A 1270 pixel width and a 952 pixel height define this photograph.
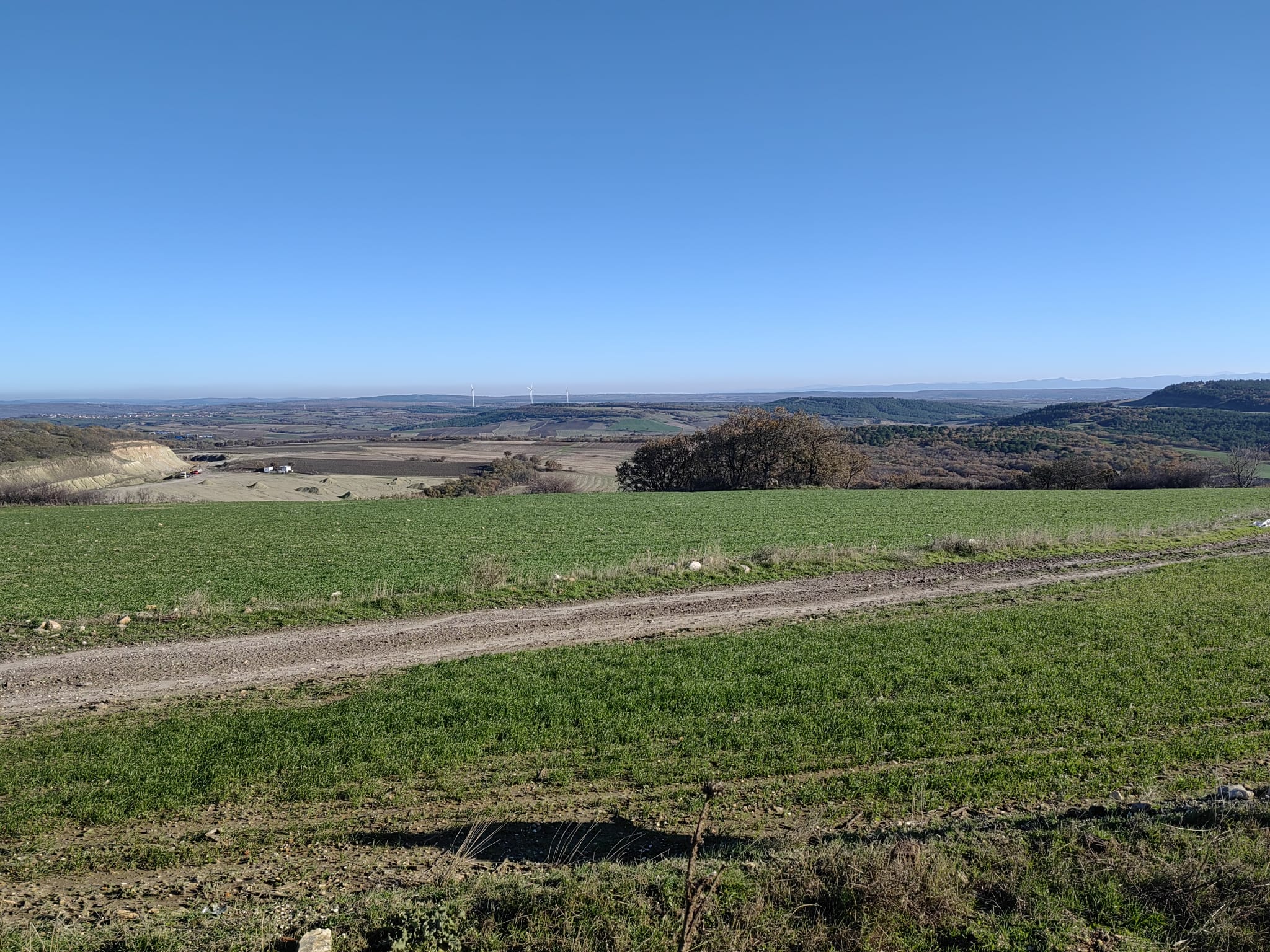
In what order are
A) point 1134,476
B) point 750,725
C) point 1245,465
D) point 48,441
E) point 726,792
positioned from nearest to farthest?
point 726,792 < point 750,725 < point 1134,476 < point 1245,465 < point 48,441

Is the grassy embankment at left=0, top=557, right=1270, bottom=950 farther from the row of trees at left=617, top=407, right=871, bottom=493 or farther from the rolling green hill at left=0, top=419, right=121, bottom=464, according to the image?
the rolling green hill at left=0, top=419, right=121, bottom=464

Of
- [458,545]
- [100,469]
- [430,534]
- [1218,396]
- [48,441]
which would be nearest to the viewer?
[458,545]

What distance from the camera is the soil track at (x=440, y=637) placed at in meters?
11.4

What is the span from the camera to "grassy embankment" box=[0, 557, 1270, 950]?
498 centimetres

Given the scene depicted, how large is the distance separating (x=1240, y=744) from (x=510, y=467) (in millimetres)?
79615

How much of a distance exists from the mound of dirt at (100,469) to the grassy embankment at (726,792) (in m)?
62.3

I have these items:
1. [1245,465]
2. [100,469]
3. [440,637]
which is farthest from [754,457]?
[100,469]

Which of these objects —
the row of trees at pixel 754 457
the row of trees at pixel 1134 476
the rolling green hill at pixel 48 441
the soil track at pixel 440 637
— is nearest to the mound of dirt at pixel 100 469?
the rolling green hill at pixel 48 441

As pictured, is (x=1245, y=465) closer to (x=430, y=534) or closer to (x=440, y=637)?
(x=430, y=534)

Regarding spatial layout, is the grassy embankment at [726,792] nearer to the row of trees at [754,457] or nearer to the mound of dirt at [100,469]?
the row of trees at [754,457]

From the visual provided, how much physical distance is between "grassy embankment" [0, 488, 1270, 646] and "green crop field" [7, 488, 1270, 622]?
0.43 ft

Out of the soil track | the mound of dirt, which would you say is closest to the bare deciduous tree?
the soil track

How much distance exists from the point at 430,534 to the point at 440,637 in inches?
624

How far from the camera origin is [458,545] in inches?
1006
